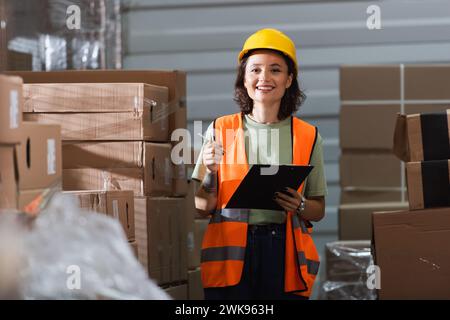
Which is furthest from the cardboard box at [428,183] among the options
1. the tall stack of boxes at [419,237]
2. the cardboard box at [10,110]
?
the cardboard box at [10,110]

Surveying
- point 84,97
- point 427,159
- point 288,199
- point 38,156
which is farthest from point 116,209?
point 427,159

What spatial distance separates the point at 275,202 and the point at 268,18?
115 inches

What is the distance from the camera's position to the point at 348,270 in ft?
19.4

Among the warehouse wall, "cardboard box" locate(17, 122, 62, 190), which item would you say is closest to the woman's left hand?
"cardboard box" locate(17, 122, 62, 190)

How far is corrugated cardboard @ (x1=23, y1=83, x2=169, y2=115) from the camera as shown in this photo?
4.42 metres

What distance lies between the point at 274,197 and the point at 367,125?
2.21 m

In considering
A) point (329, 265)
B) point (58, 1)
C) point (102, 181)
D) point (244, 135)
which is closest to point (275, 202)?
point (244, 135)

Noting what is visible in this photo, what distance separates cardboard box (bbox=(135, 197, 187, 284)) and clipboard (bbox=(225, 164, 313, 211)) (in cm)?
70

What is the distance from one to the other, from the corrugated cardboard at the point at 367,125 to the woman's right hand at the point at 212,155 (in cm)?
219

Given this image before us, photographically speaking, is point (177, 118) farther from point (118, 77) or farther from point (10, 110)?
point (10, 110)

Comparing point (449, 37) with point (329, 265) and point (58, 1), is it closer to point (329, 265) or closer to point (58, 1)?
point (329, 265)

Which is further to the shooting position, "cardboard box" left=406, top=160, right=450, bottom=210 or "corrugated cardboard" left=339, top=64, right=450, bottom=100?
"corrugated cardboard" left=339, top=64, right=450, bottom=100

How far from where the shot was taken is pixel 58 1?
6.18 m

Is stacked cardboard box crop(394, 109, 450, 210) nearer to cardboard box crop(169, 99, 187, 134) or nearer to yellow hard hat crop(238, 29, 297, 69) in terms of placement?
yellow hard hat crop(238, 29, 297, 69)
